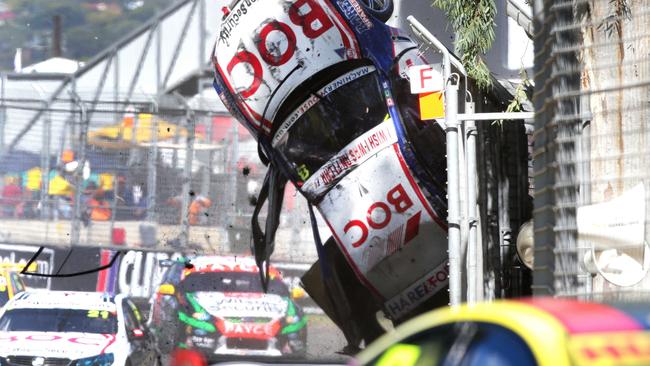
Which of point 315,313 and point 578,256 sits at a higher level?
point 578,256

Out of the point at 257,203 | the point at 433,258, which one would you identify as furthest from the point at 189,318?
the point at 433,258

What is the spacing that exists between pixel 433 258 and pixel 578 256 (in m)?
5.98

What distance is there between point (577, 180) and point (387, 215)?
19.7 feet

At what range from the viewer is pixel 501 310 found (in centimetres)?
355

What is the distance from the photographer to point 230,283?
11969 mm

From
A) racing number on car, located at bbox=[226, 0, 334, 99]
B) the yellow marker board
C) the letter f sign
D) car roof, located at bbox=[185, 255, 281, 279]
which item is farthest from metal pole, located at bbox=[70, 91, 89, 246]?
the letter f sign

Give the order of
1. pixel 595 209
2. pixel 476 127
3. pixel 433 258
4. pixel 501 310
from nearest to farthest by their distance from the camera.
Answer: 1. pixel 501 310
2. pixel 595 209
3. pixel 476 127
4. pixel 433 258

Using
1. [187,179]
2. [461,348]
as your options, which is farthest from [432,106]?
[461,348]

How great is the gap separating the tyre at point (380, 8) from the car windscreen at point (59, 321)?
4428mm

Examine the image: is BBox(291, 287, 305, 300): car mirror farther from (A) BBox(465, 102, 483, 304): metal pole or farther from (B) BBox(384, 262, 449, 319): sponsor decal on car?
(A) BBox(465, 102, 483, 304): metal pole

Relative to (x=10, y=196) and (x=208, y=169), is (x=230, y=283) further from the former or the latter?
(x=10, y=196)

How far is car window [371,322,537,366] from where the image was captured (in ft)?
11.2

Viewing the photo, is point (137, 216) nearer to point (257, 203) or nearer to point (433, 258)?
point (257, 203)

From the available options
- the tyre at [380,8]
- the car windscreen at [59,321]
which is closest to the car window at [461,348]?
the car windscreen at [59,321]
